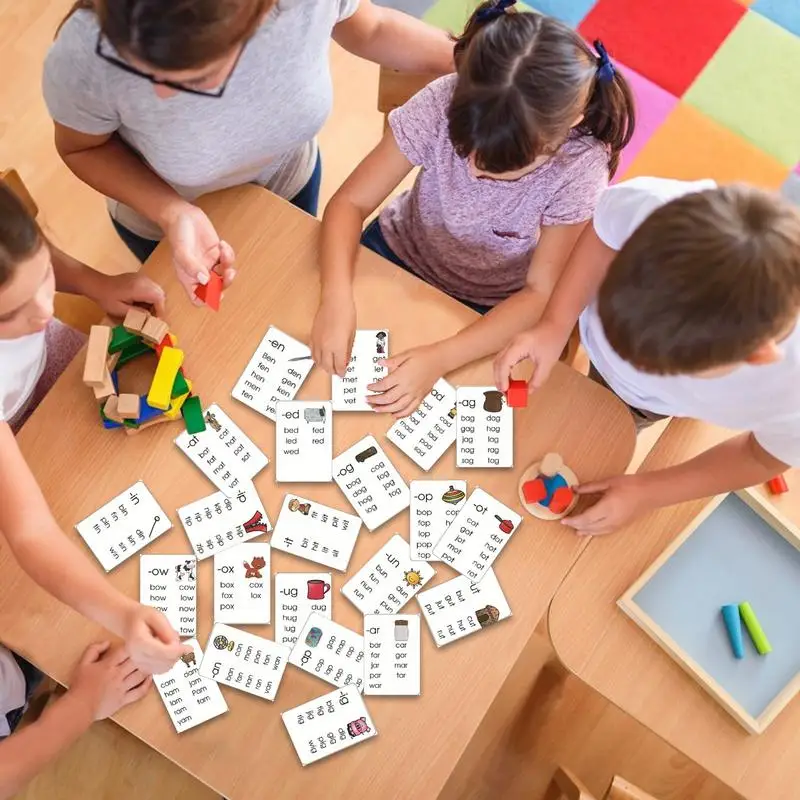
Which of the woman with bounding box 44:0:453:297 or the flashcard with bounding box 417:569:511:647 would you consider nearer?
the woman with bounding box 44:0:453:297

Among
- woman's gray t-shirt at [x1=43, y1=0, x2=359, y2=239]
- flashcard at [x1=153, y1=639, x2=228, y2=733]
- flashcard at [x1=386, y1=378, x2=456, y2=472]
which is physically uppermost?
woman's gray t-shirt at [x1=43, y1=0, x2=359, y2=239]

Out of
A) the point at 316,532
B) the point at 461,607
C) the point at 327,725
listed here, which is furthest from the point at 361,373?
the point at 327,725

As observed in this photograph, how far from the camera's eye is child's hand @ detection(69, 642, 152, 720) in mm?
1030

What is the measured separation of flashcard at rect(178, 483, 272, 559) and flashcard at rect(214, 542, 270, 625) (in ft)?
0.04

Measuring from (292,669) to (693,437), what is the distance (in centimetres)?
64

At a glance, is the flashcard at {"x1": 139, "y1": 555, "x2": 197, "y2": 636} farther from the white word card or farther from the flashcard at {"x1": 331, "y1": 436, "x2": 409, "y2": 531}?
the flashcard at {"x1": 331, "y1": 436, "x2": 409, "y2": 531}

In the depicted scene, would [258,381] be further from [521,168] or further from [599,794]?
[599,794]

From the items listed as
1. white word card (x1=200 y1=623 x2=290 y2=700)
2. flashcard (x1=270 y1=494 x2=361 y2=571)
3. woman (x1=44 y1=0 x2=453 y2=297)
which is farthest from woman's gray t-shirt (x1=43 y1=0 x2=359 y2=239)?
white word card (x1=200 y1=623 x2=290 y2=700)

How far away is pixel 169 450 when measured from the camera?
1114 mm

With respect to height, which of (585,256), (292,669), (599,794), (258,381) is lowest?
(599,794)

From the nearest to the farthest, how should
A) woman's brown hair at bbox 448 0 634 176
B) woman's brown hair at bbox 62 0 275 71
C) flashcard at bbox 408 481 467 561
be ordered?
woman's brown hair at bbox 62 0 275 71
woman's brown hair at bbox 448 0 634 176
flashcard at bbox 408 481 467 561

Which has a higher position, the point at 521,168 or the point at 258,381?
the point at 521,168

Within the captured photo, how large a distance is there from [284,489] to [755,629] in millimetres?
641

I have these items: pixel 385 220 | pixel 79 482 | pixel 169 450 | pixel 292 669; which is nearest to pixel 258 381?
pixel 169 450
